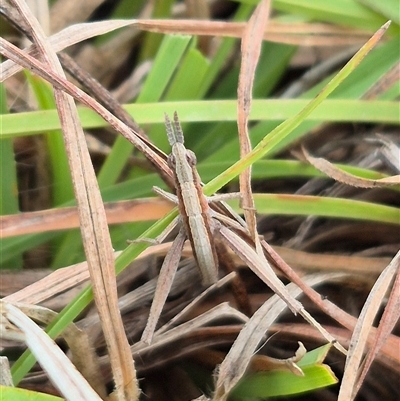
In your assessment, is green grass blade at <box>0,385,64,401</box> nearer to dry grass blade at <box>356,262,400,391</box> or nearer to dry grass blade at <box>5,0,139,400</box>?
dry grass blade at <box>5,0,139,400</box>

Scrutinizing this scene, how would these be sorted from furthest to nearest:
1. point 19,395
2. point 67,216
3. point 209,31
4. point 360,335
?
1. point 209,31
2. point 67,216
3. point 360,335
4. point 19,395

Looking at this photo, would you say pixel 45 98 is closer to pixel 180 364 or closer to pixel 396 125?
pixel 180 364

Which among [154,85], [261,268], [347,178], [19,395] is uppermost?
[154,85]

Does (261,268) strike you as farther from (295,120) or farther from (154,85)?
(154,85)

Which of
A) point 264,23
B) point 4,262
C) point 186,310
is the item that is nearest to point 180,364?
point 186,310

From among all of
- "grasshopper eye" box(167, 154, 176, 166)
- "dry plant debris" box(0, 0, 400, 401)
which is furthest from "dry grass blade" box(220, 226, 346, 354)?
"grasshopper eye" box(167, 154, 176, 166)

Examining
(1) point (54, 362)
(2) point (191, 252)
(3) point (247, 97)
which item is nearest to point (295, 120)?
(3) point (247, 97)

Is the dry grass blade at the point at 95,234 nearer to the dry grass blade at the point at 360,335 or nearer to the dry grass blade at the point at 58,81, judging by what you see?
the dry grass blade at the point at 58,81

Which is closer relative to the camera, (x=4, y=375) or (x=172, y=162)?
(x=4, y=375)
